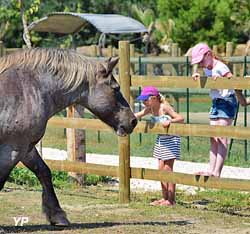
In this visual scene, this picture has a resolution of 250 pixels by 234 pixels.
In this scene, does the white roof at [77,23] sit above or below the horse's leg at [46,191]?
below

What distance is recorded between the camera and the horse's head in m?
7.67

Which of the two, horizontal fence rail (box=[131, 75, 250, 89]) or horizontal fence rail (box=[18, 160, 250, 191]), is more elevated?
horizontal fence rail (box=[131, 75, 250, 89])

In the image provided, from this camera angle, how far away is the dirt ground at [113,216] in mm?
7676

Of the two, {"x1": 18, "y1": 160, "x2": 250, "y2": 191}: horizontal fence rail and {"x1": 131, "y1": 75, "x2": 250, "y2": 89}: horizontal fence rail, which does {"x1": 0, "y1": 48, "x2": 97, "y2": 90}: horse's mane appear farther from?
{"x1": 18, "y1": 160, "x2": 250, "y2": 191}: horizontal fence rail

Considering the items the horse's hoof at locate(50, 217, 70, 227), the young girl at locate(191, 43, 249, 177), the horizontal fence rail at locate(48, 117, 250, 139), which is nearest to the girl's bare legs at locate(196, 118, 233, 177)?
the young girl at locate(191, 43, 249, 177)

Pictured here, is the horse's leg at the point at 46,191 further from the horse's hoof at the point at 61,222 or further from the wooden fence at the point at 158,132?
the wooden fence at the point at 158,132

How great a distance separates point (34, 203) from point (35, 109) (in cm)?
237

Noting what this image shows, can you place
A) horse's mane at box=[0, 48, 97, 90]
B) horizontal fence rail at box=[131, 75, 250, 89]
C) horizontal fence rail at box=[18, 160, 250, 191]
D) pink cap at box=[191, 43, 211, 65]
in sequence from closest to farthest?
horse's mane at box=[0, 48, 97, 90] → horizontal fence rail at box=[131, 75, 250, 89] → horizontal fence rail at box=[18, 160, 250, 191] → pink cap at box=[191, 43, 211, 65]

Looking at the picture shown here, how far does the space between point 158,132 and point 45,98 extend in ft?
6.62

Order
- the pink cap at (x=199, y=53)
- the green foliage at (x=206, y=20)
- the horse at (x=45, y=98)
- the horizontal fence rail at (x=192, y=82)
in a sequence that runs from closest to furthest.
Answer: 1. the horse at (x=45, y=98)
2. the horizontal fence rail at (x=192, y=82)
3. the pink cap at (x=199, y=53)
4. the green foliage at (x=206, y=20)

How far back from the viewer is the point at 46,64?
7.50 m

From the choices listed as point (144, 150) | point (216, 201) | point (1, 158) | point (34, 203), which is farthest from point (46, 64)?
point (144, 150)

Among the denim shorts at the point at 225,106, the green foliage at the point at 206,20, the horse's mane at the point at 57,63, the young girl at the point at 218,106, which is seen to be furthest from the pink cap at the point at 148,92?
the green foliage at the point at 206,20

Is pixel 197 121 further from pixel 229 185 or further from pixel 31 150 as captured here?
pixel 31 150
